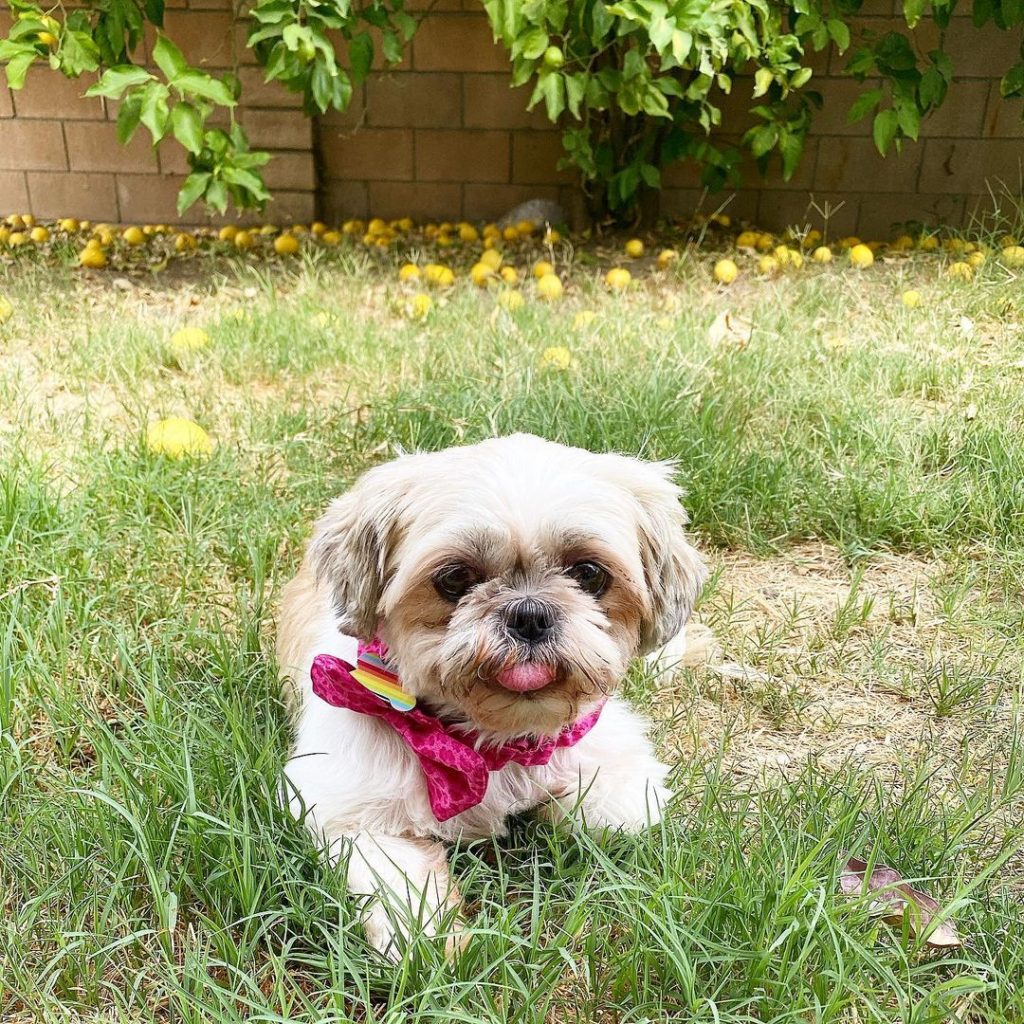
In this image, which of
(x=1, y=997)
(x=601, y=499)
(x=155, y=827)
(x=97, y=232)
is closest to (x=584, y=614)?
(x=601, y=499)

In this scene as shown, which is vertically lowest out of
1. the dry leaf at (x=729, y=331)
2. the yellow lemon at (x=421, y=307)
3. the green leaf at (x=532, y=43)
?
the yellow lemon at (x=421, y=307)

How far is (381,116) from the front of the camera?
716cm

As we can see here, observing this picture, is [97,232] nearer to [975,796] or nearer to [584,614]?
[584,614]

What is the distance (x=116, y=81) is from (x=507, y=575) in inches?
148

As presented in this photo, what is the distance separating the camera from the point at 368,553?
2.08 metres

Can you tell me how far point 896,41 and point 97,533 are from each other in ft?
17.2

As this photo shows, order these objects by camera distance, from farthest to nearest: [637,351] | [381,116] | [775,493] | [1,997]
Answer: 1. [381,116]
2. [637,351]
3. [775,493]
4. [1,997]

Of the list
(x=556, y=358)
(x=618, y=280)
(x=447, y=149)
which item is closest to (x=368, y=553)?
(x=556, y=358)

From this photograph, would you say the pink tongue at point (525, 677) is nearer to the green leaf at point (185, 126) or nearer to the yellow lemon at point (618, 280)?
the green leaf at point (185, 126)

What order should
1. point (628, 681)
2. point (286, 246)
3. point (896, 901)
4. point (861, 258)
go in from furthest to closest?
point (286, 246) < point (861, 258) < point (628, 681) < point (896, 901)

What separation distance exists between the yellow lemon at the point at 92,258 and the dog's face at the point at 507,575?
4802 millimetres

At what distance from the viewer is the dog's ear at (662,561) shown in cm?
214

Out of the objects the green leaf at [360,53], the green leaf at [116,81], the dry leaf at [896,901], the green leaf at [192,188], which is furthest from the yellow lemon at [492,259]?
the dry leaf at [896,901]

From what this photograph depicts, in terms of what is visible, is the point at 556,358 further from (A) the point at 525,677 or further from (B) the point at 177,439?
(A) the point at 525,677
